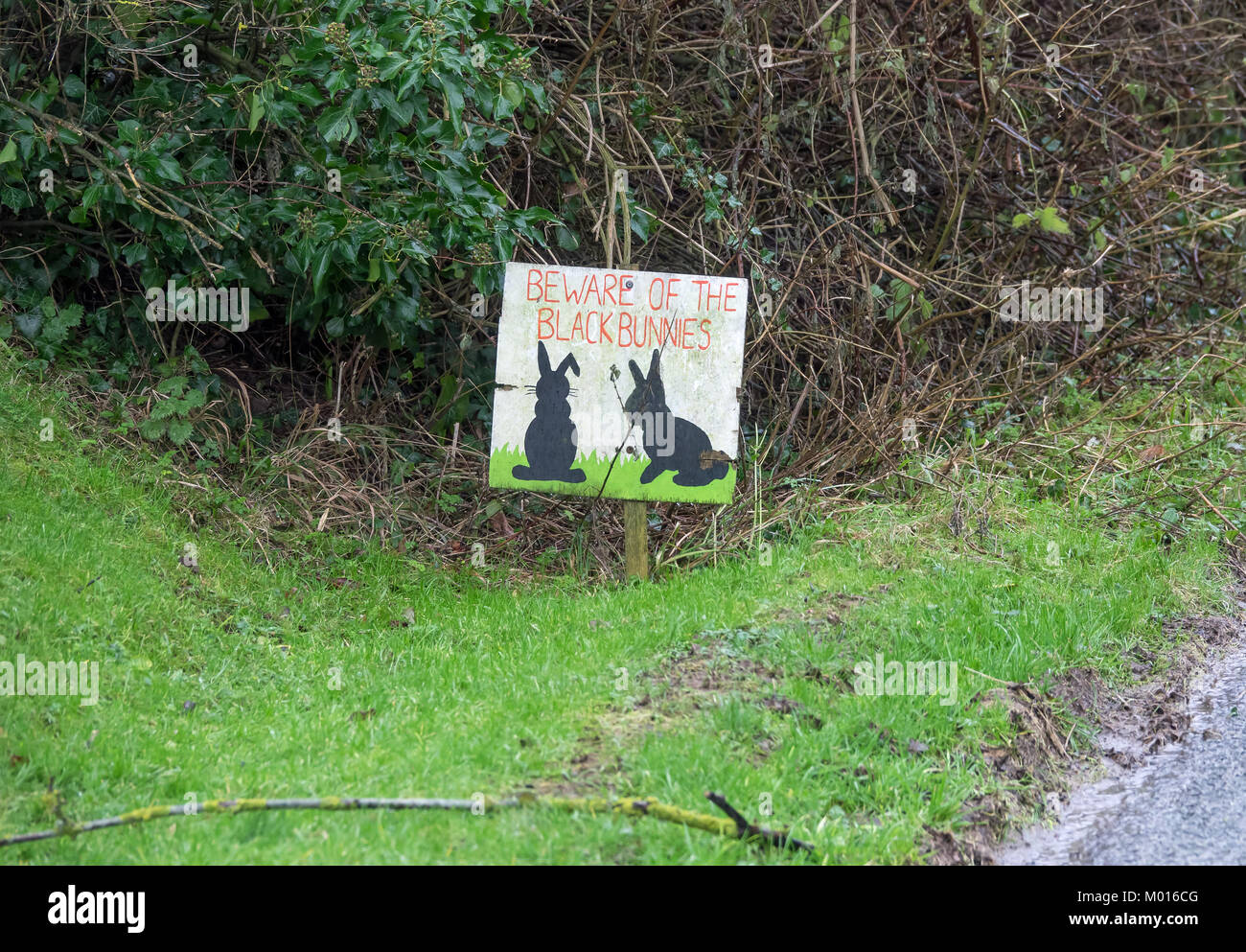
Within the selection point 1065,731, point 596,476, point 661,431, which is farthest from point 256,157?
point 1065,731

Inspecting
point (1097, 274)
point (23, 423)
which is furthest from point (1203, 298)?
point (23, 423)

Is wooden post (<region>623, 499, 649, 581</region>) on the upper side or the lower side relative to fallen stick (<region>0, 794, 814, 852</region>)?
upper

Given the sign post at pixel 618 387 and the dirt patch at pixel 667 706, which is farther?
the sign post at pixel 618 387

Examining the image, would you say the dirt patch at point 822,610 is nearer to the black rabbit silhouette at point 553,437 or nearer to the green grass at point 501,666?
the green grass at point 501,666

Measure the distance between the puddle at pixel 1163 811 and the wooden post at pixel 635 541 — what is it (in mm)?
2174

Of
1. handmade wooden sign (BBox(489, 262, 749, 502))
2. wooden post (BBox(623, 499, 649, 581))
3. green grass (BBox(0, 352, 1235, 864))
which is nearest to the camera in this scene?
green grass (BBox(0, 352, 1235, 864))

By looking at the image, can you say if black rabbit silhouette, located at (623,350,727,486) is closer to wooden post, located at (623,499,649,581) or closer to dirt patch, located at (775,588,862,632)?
wooden post, located at (623,499,649,581)

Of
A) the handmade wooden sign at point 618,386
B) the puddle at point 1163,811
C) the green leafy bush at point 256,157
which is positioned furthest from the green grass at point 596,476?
the puddle at point 1163,811

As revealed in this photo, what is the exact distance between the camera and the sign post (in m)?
5.35

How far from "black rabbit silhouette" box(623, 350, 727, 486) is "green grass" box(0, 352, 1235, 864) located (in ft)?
1.80

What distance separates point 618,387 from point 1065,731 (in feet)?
7.96

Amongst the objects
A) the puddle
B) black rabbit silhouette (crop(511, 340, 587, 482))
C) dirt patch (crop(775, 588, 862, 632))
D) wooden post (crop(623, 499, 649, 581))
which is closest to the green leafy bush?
black rabbit silhouette (crop(511, 340, 587, 482))

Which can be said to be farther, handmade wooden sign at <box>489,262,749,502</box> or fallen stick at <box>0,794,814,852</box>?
handmade wooden sign at <box>489,262,749,502</box>

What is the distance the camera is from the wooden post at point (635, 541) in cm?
548
